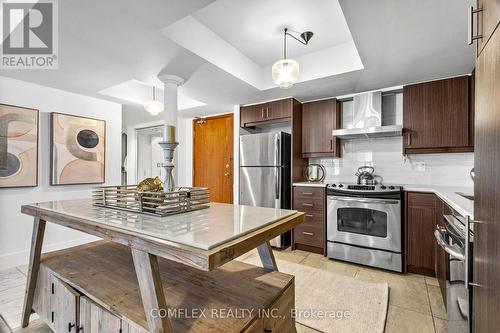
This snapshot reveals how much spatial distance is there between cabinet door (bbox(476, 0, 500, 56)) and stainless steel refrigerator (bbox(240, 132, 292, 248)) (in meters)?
2.53

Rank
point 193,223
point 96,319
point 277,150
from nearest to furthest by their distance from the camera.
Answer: point 193,223 → point 96,319 → point 277,150

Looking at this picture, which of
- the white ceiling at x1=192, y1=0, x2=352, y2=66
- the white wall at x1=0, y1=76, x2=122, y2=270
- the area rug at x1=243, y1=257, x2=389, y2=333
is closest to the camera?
the area rug at x1=243, y1=257, x2=389, y2=333

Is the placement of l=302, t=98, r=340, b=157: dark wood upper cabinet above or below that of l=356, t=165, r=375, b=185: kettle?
above

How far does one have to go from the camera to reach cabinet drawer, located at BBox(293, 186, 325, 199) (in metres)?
3.14

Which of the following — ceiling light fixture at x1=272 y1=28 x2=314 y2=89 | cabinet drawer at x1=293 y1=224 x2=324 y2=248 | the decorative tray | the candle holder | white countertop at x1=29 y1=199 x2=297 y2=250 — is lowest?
cabinet drawer at x1=293 y1=224 x2=324 y2=248

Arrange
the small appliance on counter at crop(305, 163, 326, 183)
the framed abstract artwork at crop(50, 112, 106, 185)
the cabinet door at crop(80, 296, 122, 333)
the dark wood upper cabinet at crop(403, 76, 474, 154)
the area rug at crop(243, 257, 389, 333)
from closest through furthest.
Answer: the cabinet door at crop(80, 296, 122, 333) < the area rug at crop(243, 257, 389, 333) < the dark wood upper cabinet at crop(403, 76, 474, 154) < the framed abstract artwork at crop(50, 112, 106, 185) < the small appliance on counter at crop(305, 163, 326, 183)

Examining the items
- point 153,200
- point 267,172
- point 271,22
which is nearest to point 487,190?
point 153,200

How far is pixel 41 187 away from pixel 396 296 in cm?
424

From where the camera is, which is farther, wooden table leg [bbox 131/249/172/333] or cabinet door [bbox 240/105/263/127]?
cabinet door [bbox 240/105/263/127]

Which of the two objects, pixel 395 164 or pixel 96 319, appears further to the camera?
pixel 395 164

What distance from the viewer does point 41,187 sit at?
2971mm

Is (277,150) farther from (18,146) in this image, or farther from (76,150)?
(18,146)

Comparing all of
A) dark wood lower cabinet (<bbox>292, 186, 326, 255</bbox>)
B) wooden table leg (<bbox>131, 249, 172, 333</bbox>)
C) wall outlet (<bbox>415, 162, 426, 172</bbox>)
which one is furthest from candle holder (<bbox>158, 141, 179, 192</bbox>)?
wall outlet (<bbox>415, 162, 426, 172</bbox>)

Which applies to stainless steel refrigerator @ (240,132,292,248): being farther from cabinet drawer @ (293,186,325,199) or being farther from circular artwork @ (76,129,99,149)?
circular artwork @ (76,129,99,149)
